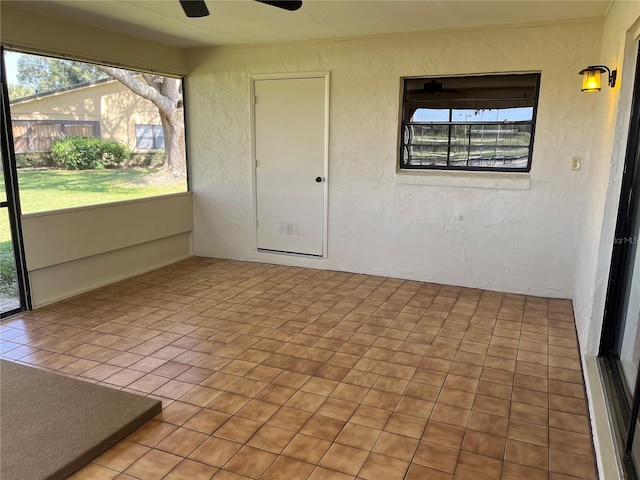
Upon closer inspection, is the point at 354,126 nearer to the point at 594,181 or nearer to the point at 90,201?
the point at 594,181

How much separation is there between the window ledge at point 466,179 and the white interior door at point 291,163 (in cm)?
93

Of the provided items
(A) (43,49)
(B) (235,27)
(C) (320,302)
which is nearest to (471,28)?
(B) (235,27)

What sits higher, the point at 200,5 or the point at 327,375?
the point at 200,5

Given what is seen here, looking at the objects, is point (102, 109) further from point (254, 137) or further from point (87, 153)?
point (254, 137)

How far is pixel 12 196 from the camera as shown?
12.3ft

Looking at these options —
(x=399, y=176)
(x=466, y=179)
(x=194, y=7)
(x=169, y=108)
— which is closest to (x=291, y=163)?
(x=399, y=176)

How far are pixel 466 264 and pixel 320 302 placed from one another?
1534 millimetres

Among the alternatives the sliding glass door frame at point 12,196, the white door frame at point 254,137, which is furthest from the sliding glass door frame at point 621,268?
the sliding glass door frame at point 12,196

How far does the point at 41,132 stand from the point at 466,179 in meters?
3.75

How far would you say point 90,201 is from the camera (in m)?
4.46

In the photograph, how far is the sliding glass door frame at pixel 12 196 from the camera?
3.65 m

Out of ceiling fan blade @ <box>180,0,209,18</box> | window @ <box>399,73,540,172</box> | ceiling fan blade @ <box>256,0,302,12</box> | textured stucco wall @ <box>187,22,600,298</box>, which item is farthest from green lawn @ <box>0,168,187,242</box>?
window @ <box>399,73,540,172</box>

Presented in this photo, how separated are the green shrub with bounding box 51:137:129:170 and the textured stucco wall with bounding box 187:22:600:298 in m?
1.06

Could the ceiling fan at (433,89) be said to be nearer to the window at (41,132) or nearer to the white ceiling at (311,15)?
the white ceiling at (311,15)
